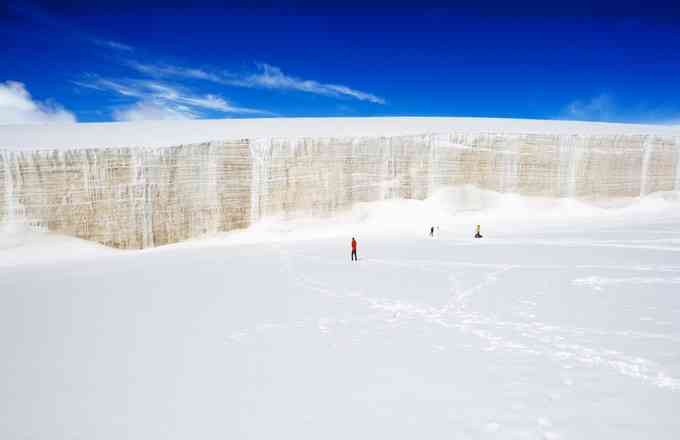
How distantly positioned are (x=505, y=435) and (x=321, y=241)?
1503 cm

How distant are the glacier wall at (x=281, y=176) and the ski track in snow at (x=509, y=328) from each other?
15146 mm

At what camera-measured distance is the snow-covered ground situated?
326 cm

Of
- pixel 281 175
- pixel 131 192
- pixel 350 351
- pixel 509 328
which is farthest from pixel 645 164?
pixel 131 192

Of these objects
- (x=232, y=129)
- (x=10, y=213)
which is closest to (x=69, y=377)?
(x=10, y=213)

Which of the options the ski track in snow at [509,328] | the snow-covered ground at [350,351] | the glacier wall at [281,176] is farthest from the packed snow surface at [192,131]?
the ski track in snow at [509,328]

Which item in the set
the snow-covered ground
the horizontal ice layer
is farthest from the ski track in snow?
the horizontal ice layer

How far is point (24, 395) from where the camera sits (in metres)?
3.86

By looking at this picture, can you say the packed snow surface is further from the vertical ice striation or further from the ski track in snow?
the ski track in snow

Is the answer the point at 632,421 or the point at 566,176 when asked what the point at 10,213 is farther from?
the point at 566,176

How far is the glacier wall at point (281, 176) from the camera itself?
2025 centimetres

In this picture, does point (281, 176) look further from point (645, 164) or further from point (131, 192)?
point (645, 164)

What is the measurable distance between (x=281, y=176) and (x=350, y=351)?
64.8 ft

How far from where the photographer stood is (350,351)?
4.68 m

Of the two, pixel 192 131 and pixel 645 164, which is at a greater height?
pixel 192 131
